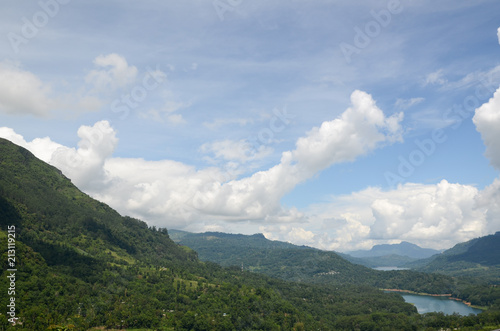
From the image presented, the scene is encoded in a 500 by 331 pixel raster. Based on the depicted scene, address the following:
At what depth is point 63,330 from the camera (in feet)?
243

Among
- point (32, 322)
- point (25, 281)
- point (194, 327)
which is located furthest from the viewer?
point (194, 327)

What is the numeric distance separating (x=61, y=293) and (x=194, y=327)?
77.2 m

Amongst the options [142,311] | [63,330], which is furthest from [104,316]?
[63,330]

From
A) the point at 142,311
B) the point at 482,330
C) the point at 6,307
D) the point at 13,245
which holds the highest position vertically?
the point at 13,245

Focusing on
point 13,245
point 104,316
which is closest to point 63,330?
point 104,316

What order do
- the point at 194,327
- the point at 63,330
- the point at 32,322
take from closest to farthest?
1. the point at 63,330
2. the point at 32,322
3. the point at 194,327

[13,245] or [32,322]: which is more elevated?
[13,245]

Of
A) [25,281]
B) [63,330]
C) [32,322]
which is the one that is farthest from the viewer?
[25,281]

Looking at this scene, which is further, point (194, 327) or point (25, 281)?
point (194, 327)

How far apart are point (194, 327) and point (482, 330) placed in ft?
553

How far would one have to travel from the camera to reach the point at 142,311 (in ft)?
644

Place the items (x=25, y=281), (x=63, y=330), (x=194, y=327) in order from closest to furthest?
(x=63, y=330), (x=25, y=281), (x=194, y=327)

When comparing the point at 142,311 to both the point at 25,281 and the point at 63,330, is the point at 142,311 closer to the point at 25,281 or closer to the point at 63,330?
the point at 25,281

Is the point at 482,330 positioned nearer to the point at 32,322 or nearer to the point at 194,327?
the point at 194,327
